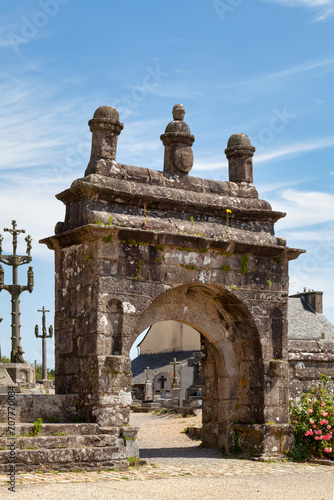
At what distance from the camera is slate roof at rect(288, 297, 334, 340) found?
2414cm

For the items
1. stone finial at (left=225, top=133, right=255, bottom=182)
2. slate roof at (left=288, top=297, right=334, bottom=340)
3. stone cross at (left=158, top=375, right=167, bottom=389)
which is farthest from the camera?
Result: stone cross at (left=158, top=375, right=167, bottom=389)

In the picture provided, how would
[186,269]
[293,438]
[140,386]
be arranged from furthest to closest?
[140,386]
[293,438]
[186,269]

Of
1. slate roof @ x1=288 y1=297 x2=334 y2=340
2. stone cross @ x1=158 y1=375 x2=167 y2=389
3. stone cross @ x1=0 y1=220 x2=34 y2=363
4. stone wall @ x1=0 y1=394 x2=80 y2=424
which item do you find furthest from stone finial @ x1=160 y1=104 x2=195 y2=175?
stone cross @ x1=158 y1=375 x2=167 y2=389

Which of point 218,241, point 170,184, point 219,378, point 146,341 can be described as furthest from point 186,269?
point 146,341

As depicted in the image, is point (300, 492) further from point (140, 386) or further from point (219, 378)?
point (140, 386)

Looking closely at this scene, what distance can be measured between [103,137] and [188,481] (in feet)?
15.5

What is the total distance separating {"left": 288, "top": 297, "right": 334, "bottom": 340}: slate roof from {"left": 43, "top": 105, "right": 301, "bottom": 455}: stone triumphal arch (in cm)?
1265

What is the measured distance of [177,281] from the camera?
10.1m

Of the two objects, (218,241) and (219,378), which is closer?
(218,241)

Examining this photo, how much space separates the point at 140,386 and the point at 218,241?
57.4 ft

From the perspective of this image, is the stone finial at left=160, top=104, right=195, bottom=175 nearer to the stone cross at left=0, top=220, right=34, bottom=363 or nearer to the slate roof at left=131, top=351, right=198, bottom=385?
the stone cross at left=0, top=220, right=34, bottom=363

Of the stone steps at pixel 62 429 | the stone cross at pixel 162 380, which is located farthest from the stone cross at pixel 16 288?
the stone steps at pixel 62 429

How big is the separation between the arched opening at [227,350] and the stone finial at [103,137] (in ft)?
7.03

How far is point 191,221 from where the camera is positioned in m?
10.6
